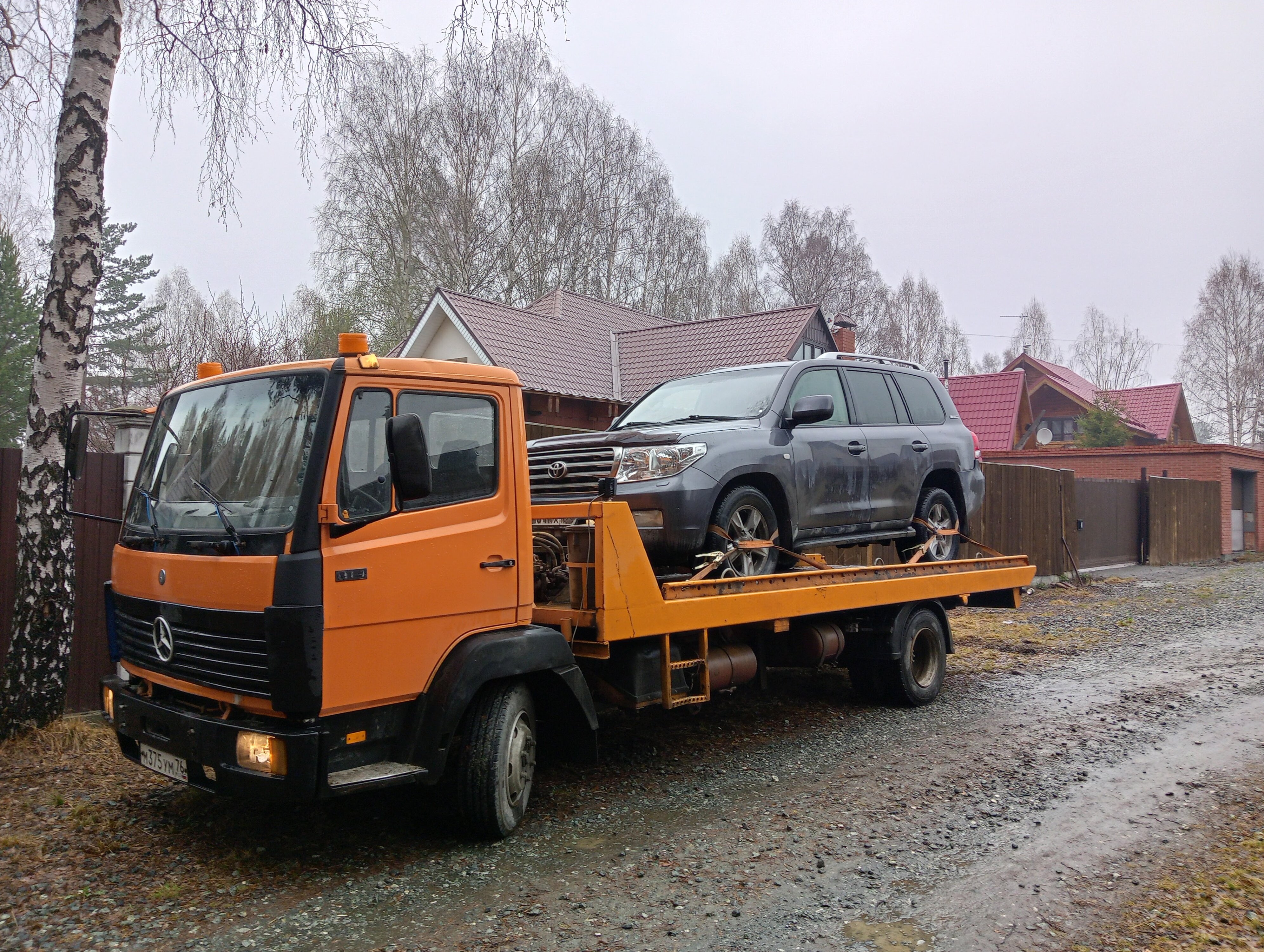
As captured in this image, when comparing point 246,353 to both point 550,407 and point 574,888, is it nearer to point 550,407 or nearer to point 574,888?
point 550,407

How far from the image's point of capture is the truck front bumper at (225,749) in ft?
12.7

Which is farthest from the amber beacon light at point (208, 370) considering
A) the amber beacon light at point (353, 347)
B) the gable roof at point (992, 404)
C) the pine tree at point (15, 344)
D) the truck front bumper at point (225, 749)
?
the gable roof at point (992, 404)

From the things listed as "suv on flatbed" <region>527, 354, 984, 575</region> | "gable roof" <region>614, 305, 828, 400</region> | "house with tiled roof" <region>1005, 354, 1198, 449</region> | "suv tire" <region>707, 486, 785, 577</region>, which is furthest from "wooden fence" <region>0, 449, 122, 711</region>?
"house with tiled roof" <region>1005, 354, 1198, 449</region>

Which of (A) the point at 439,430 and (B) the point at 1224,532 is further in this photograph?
(B) the point at 1224,532

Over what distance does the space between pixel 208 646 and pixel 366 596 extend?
73 centimetres

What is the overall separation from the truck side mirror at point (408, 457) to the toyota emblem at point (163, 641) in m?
1.24

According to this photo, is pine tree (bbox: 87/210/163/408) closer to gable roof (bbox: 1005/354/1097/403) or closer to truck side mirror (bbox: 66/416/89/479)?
truck side mirror (bbox: 66/416/89/479)

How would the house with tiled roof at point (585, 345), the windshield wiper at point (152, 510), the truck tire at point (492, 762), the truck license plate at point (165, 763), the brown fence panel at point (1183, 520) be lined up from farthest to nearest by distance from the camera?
the brown fence panel at point (1183, 520)
the house with tiled roof at point (585, 345)
the truck tire at point (492, 762)
the windshield wiper at point (152, 510)
the truck license plate at point (165, 763)

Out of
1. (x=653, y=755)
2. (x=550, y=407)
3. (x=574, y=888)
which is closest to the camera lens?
(x=574, y=888)

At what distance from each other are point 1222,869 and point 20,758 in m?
6.62

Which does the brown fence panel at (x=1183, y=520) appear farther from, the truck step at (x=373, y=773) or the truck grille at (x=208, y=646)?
the truck grille at (x=208, y=646)

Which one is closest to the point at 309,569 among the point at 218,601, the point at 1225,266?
the point at 218,601

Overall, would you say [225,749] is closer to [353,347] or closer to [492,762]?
[492,762]

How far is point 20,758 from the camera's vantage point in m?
5.72
